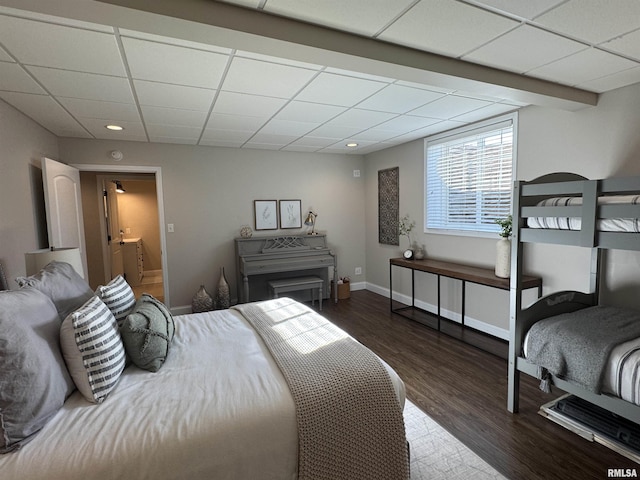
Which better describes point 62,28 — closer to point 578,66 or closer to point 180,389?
point 180,389

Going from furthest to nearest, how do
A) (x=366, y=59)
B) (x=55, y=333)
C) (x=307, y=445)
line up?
(x=366, y=59), (x=55, y=333), (x=307, y=445)

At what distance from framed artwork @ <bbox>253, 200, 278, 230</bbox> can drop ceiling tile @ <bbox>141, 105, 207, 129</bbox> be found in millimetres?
1580

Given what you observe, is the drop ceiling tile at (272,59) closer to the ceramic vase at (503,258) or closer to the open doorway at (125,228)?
the ceramic vase at (503,258)

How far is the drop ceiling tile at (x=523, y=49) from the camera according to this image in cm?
168

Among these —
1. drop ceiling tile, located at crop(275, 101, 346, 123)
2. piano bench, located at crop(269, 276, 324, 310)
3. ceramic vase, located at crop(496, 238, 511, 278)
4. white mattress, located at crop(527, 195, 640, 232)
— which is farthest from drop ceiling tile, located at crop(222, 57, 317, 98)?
piano bench, located at crop(269, 276, 324, 310)

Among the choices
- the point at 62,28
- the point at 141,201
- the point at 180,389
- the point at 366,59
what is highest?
the point at 62,28

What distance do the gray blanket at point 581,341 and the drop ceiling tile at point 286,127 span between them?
2.70 metres

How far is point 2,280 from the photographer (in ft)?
7.43

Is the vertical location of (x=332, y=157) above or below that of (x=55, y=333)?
above

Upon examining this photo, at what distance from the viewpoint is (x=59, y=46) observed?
1.75m

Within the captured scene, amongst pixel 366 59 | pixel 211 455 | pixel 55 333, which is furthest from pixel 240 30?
pixel 211 455

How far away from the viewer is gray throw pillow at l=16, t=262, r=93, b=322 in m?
1.55

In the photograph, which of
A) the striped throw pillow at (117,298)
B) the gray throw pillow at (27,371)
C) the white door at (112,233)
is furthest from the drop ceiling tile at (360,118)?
the white door at (112,233)

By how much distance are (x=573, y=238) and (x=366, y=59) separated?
5.16 ft
